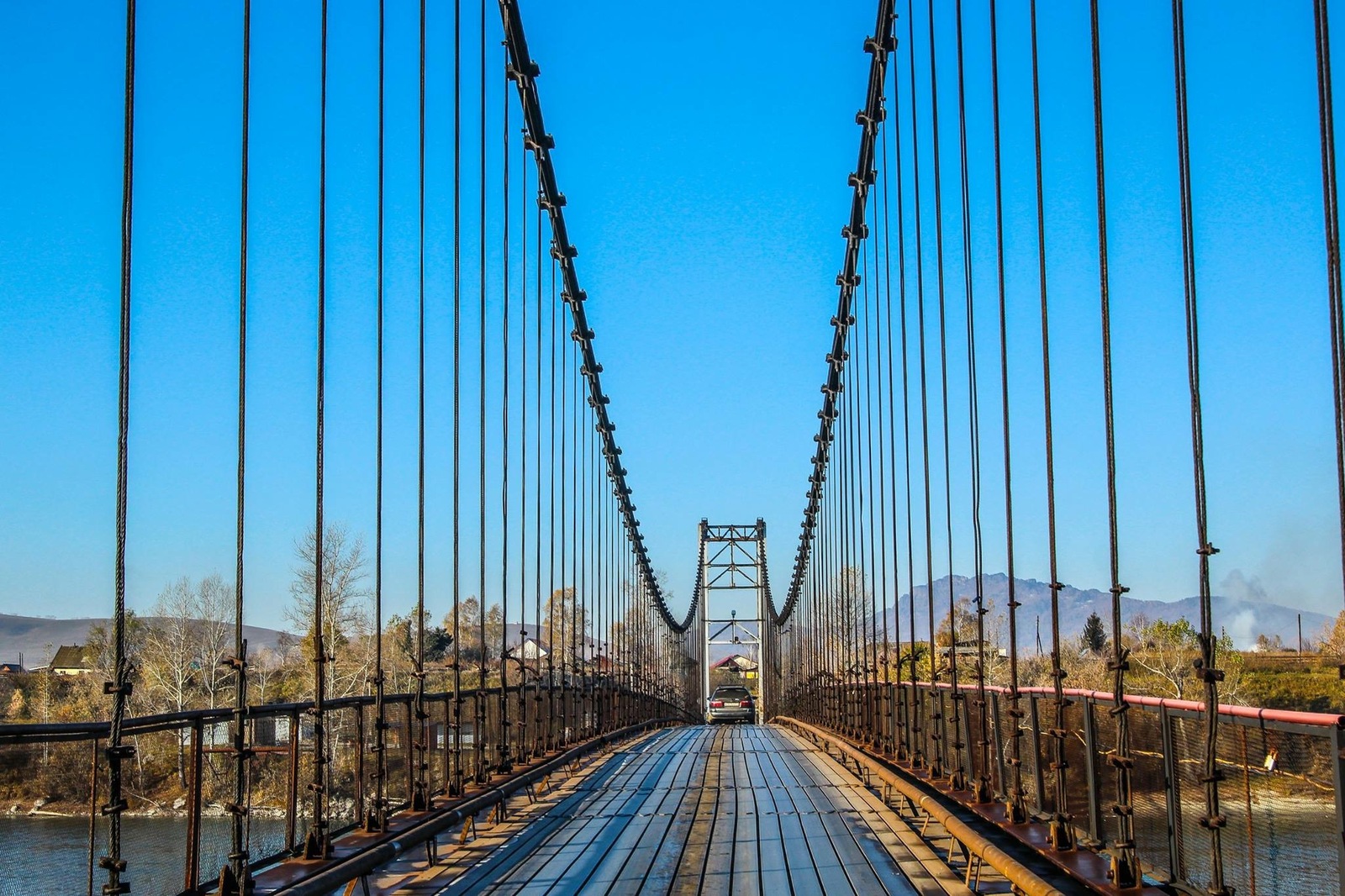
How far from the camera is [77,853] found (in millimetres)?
5023

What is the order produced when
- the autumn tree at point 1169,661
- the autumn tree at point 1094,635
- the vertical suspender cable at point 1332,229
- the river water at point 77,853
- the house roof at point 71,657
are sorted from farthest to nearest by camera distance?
the autumn tree at point 1094,635 → the house roof at point 71,657 → the autumn tree at point 1169,661 → the river water at point 77,853 → the vertical suspender cable at point 1332,229

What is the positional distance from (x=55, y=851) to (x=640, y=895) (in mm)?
2195

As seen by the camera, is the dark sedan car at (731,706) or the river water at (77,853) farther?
the dark sedan car at (731,706)

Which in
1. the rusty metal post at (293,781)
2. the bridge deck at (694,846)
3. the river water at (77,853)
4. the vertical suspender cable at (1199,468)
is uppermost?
the vertical suspender cable at (1199,468)

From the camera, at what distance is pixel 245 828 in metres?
4.43

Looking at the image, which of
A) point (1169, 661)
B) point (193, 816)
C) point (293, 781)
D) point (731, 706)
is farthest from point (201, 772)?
point (1169, 661)

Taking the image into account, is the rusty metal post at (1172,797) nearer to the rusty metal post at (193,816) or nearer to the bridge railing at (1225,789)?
the bridge railing at (1225,789)

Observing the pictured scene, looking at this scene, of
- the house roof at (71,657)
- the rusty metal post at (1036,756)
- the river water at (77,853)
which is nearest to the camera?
the river water at (77,853)

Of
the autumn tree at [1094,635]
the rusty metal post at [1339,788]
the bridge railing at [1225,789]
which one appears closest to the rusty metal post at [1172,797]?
the bridge railing at [1225,789]

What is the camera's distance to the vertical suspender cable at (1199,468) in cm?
343

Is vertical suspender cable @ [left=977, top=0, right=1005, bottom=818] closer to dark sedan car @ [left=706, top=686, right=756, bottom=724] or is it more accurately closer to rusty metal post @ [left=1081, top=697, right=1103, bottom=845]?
rusty metal post @ [left=1081, top=697, right=1103, bottom=845]

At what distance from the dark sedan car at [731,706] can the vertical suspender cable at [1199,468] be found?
31.8m

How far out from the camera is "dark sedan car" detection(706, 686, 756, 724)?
115ft

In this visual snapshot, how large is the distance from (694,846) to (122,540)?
408 cm
